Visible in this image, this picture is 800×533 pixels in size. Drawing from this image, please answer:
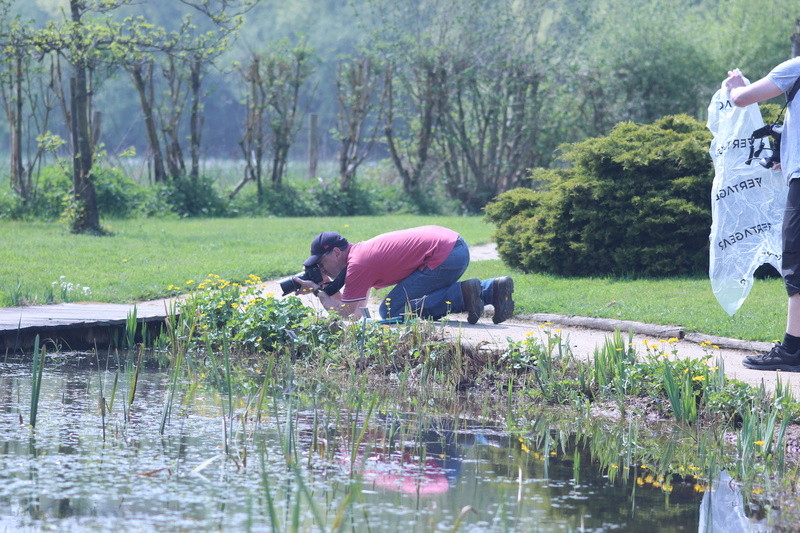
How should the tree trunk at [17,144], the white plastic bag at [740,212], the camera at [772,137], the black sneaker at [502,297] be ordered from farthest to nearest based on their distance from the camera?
1. the tree trunk at [17,144]
2. the black sneaker at [502,297]
3. the white plastic bag at [740,212]
4. the camera at [772,137]

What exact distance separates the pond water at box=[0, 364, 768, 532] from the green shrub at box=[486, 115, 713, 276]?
493 cm

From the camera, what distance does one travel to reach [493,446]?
5797 mm

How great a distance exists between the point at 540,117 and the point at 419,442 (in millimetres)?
17559

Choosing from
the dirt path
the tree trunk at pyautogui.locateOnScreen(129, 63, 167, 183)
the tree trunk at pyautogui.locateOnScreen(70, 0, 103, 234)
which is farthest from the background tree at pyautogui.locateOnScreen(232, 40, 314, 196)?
the dirt path

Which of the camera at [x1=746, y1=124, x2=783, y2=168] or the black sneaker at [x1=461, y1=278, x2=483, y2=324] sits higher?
the camera at [x1=746, y1=124, x2=783, y2=168]

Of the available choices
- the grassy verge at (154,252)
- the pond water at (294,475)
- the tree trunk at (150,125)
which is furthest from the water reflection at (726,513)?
the tree trunk at (150,125)

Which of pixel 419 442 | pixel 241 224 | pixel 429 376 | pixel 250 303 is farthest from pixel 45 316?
pixel 241 224

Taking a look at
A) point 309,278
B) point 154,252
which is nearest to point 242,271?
point 154,252

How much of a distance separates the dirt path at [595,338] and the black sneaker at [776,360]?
0.05 metres

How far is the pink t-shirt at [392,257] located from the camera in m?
8.03

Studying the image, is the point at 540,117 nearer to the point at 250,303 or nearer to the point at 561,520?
the point at 250,303

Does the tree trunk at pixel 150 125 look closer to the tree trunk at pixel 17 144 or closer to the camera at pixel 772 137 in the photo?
the tree trunk at pixel 17 144

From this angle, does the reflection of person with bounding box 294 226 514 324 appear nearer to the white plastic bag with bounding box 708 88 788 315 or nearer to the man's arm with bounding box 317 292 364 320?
the man's arm with bounding box 317 292 364 320

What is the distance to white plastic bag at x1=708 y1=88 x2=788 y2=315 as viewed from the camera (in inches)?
285
